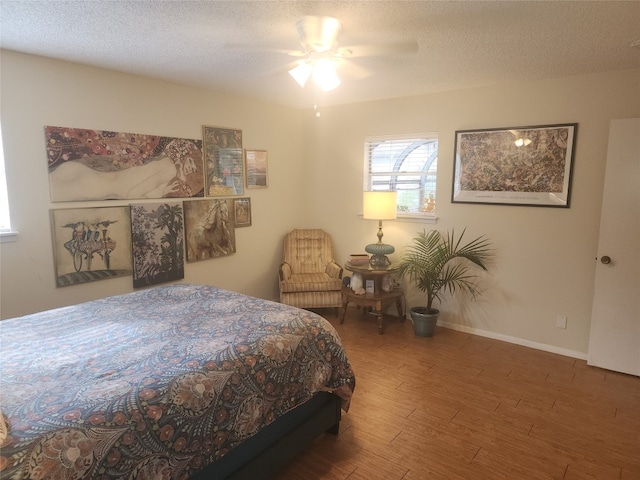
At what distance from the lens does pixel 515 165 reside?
350 centimetres

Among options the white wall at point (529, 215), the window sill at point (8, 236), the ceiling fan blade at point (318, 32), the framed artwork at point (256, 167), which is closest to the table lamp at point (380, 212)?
the white wall at point (529, 215)

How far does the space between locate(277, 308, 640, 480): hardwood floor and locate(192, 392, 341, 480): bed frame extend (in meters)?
0.16

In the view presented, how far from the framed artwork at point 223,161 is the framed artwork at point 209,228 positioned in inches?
5.2

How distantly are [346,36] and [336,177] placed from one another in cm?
241

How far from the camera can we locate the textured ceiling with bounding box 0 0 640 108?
197 cm

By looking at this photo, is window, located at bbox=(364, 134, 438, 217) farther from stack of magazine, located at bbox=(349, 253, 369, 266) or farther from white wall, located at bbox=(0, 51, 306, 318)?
white wall, located at bbox=(0, 51, 306, 318)

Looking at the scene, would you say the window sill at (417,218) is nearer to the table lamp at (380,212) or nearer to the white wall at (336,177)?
the white wall at (336,177)

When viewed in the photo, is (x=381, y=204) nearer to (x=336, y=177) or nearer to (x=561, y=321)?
(x=336, y=177)

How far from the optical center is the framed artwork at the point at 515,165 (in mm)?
3295

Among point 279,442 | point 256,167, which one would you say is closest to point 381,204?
point 256,167

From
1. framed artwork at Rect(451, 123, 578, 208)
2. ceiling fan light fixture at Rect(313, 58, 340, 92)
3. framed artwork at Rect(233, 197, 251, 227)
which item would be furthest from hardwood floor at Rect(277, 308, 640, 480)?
ceiling fan light fixture at Rect(313, 58, 340, 92)

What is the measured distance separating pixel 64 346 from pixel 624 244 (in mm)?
3859

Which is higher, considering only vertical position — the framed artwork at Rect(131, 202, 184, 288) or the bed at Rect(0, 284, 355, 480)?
the framed artwork at Rect(131, 202, 184, 288)

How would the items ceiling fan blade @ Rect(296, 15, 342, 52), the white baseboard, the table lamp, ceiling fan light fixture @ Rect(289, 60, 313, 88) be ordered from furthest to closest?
the table lamp
the white baseboard
ceiling fan light fixture @ Rect(289, 60, 313, 88)
ceiling fan blade @ Rect(296, 15, 342, 52)
